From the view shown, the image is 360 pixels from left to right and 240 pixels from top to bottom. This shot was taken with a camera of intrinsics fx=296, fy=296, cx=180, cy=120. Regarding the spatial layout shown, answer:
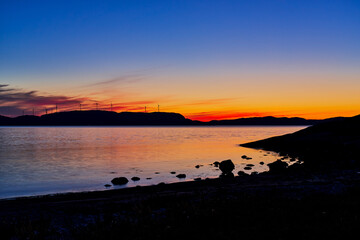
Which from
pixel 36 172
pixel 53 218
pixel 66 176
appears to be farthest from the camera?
pixel 36 172

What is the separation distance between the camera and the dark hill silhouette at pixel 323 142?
4691cm

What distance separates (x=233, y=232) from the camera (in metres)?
8.19

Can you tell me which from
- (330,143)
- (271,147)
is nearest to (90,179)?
(330,143)

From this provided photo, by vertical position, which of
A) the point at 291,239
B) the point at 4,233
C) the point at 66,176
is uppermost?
the point at 291,239

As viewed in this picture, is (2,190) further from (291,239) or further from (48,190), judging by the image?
(291,239)

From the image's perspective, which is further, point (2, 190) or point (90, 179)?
point (90, 179)

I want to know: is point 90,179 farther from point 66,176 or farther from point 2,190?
point 2,190

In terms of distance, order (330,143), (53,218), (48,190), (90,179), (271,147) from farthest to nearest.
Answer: (271,147) < (330,143) < (90,179) < (48,190) < (53,218)

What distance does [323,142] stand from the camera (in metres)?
59.6

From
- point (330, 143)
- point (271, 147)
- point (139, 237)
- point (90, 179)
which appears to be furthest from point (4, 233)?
point (271, 147)

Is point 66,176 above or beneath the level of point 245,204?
beneath

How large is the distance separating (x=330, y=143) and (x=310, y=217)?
52423mm

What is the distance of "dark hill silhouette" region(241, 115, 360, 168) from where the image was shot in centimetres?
4691

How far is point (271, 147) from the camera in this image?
243 ft
